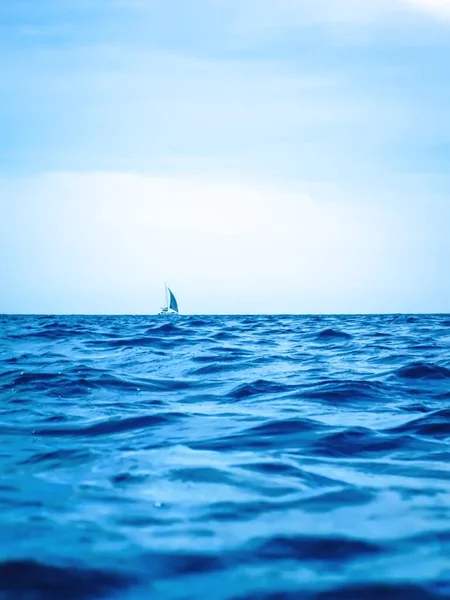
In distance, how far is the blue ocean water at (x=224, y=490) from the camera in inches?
106

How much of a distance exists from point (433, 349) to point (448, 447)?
29.9 feet

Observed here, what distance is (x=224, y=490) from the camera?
3.84 meters

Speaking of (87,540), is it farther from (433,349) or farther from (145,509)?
(433,349)

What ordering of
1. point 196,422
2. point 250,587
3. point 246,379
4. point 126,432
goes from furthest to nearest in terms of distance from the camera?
point 246,379 < point 196,422 < point 126,432 < point 250,587

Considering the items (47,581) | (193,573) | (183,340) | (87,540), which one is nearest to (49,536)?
(87,540)

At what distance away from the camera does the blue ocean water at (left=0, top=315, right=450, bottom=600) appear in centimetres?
269

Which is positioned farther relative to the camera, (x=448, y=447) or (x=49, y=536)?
(x=448, y=447)

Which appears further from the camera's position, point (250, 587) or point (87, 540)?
point (87, 540)

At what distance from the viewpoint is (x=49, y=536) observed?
10.0ft

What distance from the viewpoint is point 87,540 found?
3.02 meters

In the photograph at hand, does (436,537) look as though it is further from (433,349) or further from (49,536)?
(433,349)

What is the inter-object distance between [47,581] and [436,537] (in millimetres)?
1924

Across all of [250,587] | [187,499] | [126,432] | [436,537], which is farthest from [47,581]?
[126,432]

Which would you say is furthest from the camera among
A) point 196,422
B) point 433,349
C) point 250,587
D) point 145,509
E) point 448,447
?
point 433,349
